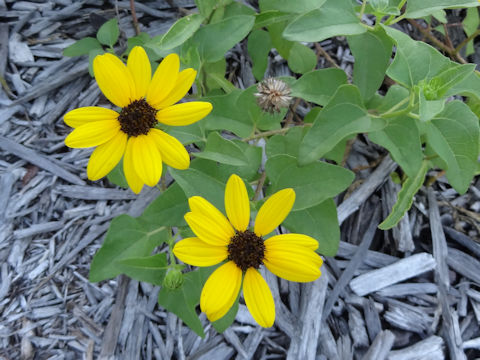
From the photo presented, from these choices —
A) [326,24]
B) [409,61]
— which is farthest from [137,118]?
[409,61]

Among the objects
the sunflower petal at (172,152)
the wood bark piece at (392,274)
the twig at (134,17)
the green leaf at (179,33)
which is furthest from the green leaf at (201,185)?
the twig at (134,17)

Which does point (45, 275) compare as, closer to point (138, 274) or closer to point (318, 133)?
point (138, 274)

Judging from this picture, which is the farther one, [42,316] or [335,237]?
[42,316]

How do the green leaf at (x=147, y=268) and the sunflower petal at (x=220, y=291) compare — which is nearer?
the sunflower petal at (x=220, y=291)

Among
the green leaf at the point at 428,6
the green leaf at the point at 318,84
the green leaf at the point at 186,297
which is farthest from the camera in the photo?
the green leaf at the point at 318,84

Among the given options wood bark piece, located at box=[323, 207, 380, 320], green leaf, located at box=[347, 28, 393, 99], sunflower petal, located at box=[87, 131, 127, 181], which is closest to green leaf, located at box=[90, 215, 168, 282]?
sunflower petal, located at box=[87, 131, 127, 181]

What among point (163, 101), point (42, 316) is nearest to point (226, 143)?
point (163, 101)

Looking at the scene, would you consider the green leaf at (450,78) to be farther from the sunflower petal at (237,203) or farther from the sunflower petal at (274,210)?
the sunflower petal at (237,203)
